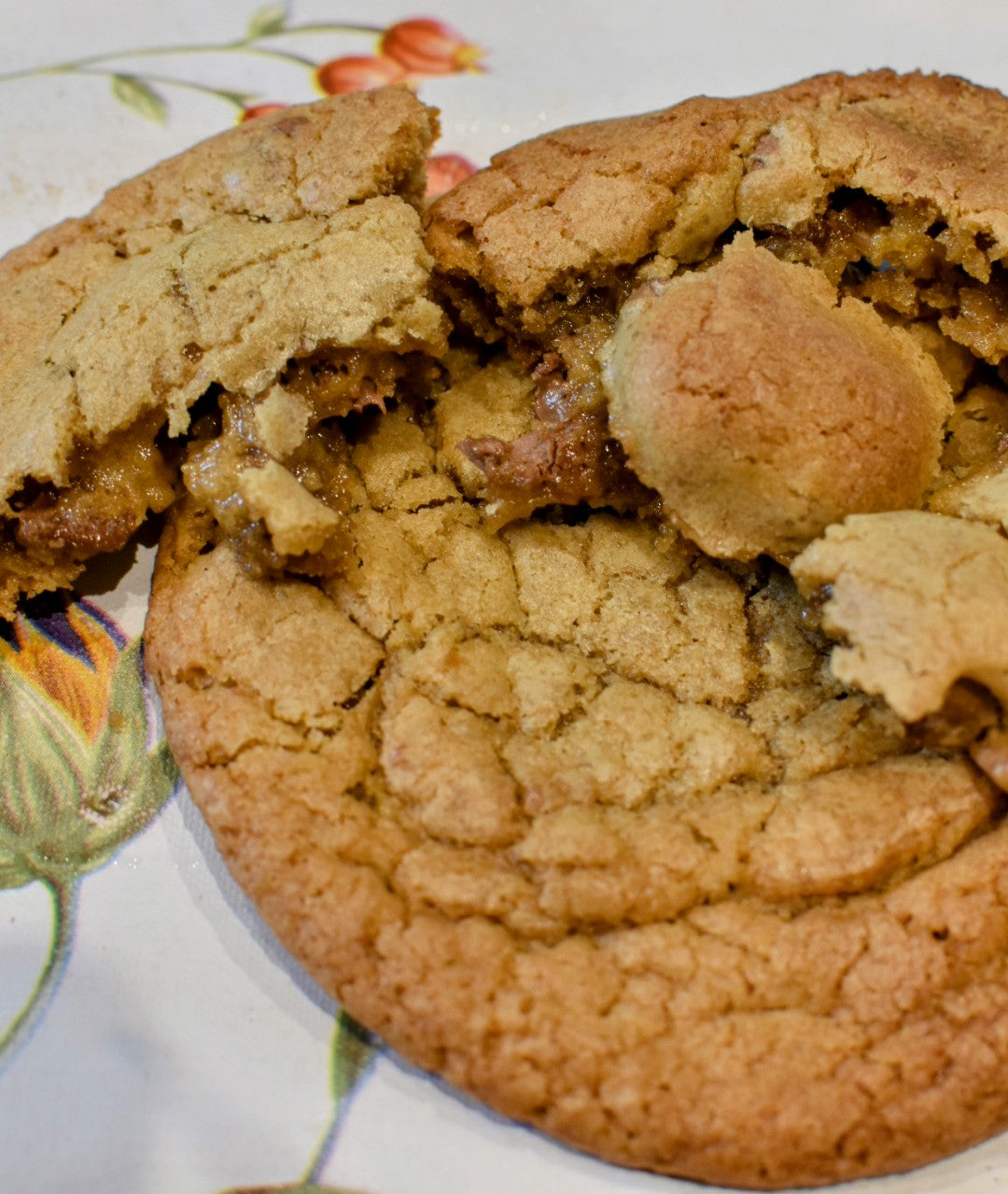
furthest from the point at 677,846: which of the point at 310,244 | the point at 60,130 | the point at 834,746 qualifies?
the point at 60,130

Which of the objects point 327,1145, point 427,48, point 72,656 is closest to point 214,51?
point 427,48

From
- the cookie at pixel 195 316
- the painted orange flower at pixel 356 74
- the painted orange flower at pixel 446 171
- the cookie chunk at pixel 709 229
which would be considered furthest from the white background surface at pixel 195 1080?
the painted orange flower at pixel 356 74

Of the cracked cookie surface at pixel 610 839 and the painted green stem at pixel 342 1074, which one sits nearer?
the cracked cookie surface at pixel 610 839

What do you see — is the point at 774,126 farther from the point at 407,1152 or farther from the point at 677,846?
the point at 407,1152

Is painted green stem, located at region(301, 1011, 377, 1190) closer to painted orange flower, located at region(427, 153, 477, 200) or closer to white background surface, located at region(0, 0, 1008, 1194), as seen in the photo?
white background surface, located at region(0, 0, 1008, 1194)

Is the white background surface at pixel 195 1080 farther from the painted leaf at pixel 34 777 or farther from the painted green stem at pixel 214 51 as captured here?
the painted green stem at pixel 214 51

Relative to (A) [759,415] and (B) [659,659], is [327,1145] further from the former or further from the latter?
(A) [759,415]
